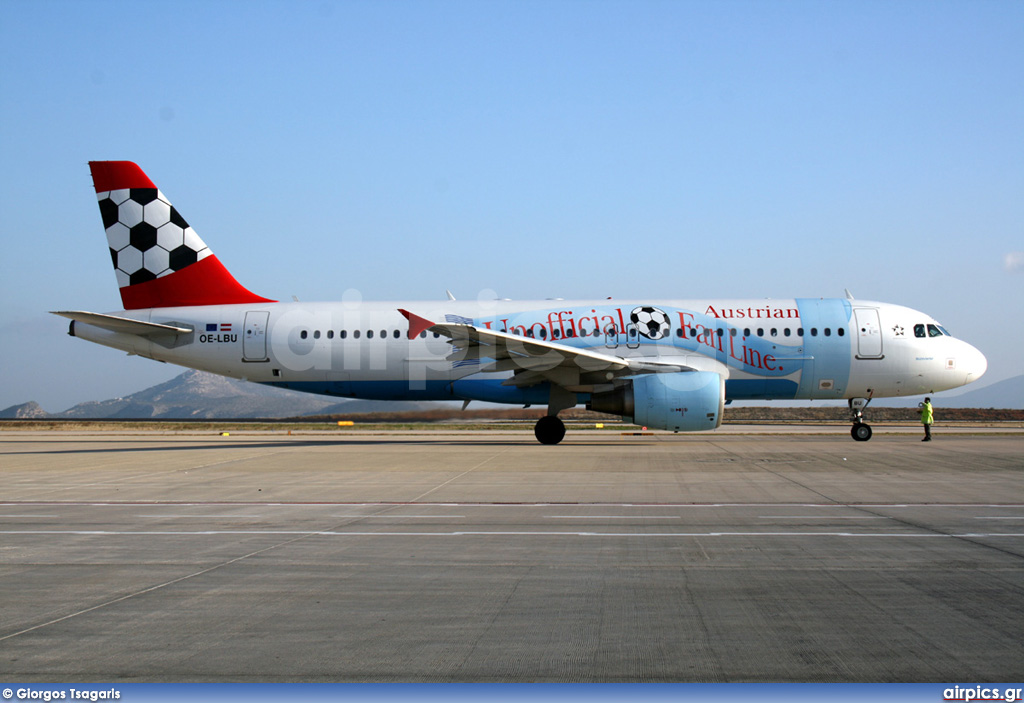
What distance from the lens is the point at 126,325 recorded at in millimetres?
22250

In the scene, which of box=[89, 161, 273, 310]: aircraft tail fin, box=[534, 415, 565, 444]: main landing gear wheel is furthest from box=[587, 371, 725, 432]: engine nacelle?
box=[89, 161, 273, 310]: aircraft tail fin

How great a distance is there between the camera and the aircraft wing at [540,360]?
777 inches

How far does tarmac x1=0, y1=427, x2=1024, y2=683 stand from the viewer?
4.17 m

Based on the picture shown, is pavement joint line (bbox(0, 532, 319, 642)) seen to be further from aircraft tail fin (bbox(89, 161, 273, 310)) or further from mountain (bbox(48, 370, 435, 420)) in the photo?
mountain (bbox(48, 370, 435, 420))

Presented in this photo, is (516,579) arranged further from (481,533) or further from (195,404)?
(195,404)

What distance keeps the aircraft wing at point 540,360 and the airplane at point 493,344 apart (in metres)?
0.05

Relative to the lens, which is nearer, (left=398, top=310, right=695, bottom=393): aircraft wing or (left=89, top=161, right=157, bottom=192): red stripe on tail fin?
(left=398, top=310, right=695, bottom=393): aircraft wing

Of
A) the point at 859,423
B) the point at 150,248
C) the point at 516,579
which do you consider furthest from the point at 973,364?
the point at 150,248

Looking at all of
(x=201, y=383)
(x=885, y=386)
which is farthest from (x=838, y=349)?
(x=201, y=383)

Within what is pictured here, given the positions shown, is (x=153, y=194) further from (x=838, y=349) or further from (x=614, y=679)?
(x=614, y=679)

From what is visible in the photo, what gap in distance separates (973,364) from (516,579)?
69.3ft

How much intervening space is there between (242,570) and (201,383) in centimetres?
9640

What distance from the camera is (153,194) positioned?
23.1 m
